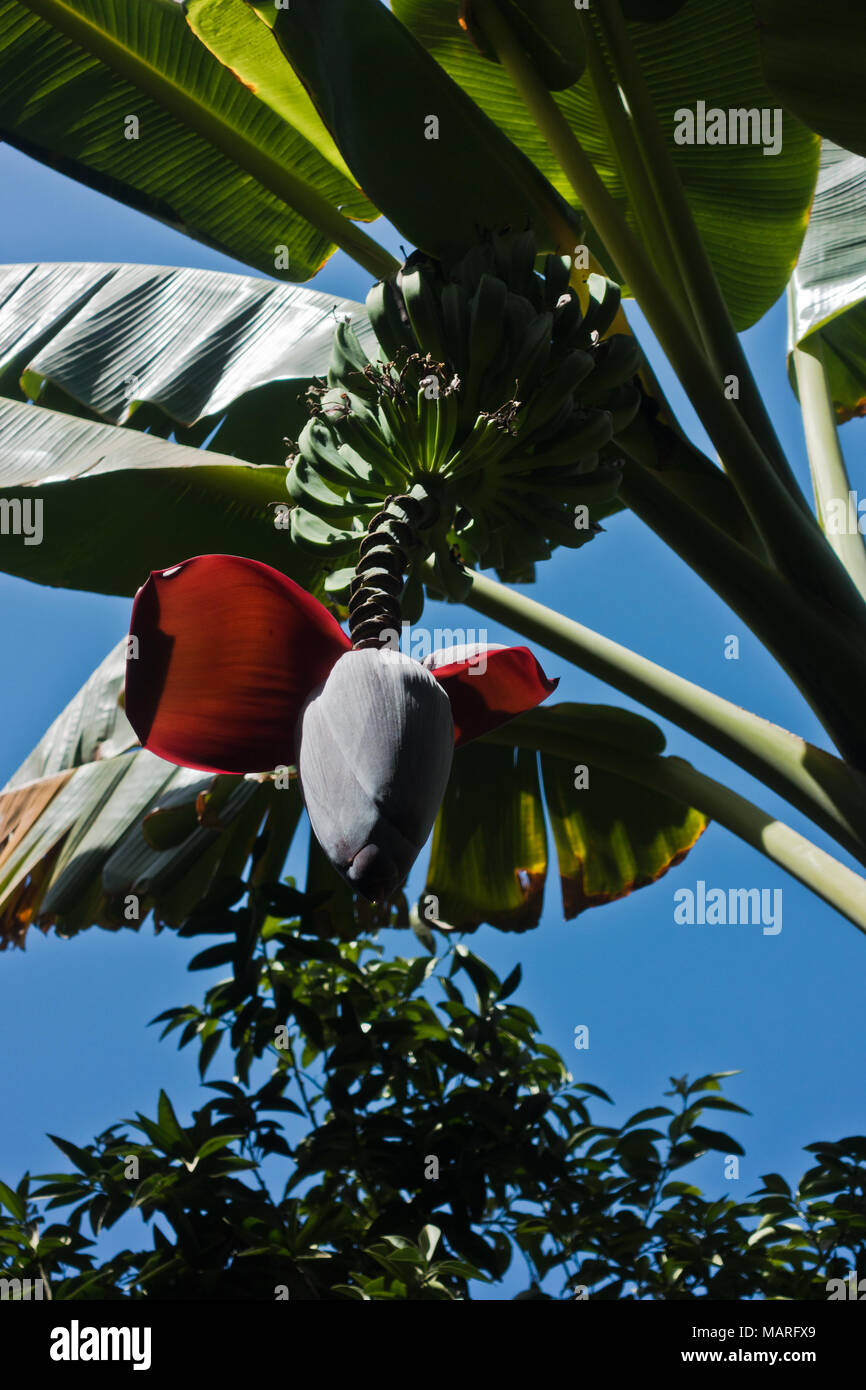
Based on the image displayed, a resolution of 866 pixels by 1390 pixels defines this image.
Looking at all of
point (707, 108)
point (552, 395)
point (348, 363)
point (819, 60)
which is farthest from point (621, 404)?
point (707, 108)

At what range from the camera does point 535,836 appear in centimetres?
171

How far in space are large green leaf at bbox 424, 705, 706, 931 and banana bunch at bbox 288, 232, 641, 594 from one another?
2.56 feet

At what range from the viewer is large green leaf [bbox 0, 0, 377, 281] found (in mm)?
1428

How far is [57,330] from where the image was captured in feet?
Answer: 5.32

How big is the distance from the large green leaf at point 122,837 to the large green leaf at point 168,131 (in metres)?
0.83

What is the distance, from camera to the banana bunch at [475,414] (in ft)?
2.48

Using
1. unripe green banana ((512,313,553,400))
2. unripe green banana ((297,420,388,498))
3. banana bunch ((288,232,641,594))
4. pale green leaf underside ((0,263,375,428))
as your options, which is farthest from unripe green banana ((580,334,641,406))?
pale green leaf underside ((0,263,375,428))

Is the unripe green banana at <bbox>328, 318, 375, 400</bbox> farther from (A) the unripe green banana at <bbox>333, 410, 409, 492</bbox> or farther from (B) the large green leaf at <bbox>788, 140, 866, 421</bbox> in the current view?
(B) the large green leaf at <bbox>788, 140, 866, 421</bbox>

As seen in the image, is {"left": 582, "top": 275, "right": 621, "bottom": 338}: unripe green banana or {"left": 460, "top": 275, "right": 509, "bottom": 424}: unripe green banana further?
{"left": 582, "top": 275, "right": 621, "bottom": 338}: unripe green banana

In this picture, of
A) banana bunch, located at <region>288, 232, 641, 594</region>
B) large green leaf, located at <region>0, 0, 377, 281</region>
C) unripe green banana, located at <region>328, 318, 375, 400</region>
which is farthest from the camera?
large green leaf, located at <region>0, 0, 377, 281</region>

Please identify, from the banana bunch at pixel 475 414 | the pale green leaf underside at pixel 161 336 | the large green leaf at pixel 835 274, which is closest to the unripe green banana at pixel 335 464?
the banana bunch at pixel 475 414
